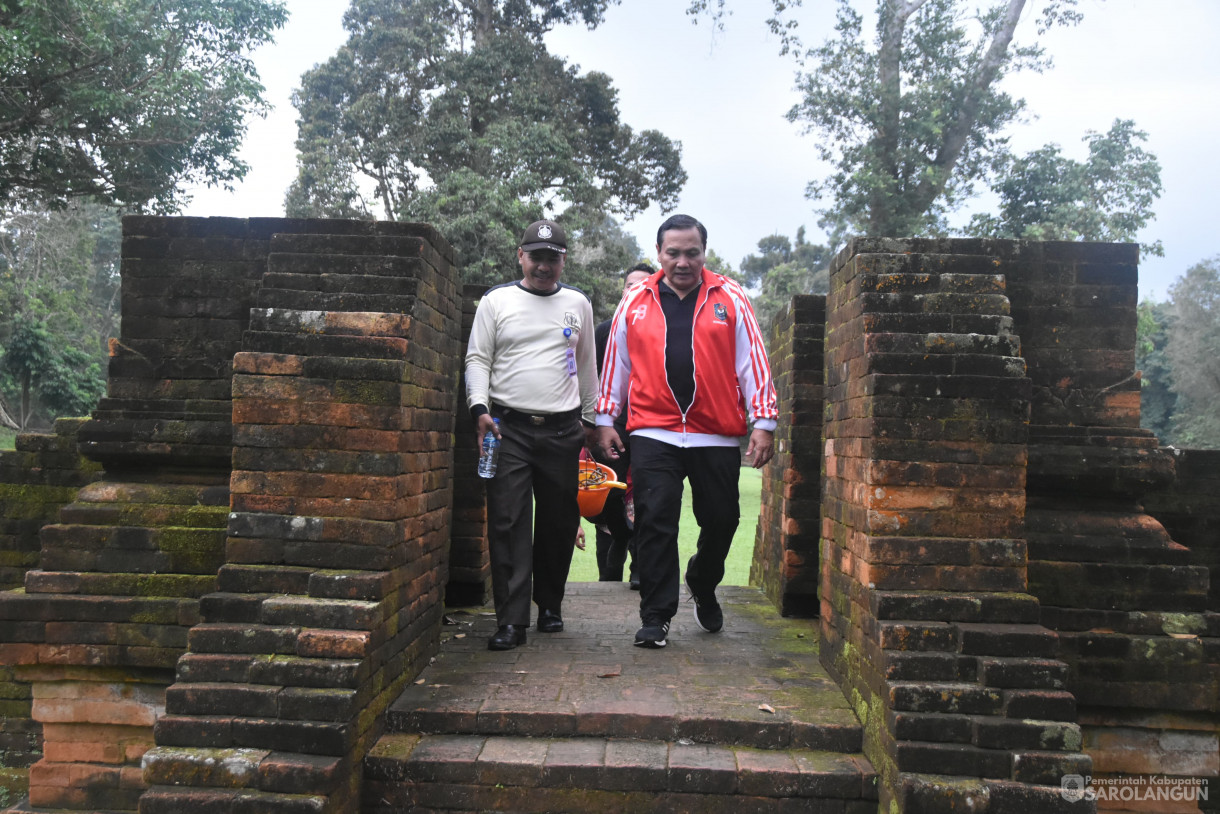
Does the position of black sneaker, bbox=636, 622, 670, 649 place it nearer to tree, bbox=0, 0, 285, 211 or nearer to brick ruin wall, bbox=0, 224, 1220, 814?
brick ruin wall, bbox=0, 224, 1220, 814

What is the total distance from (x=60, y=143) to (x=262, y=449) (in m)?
12.1

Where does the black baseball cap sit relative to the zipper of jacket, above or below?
above

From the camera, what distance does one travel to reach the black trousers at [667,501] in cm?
398

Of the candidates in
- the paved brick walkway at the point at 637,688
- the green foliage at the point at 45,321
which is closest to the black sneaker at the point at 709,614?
the paved brick walkway at the point at 637,688

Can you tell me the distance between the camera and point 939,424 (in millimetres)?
3189

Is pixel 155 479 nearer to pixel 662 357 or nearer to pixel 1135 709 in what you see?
pixel 662 357

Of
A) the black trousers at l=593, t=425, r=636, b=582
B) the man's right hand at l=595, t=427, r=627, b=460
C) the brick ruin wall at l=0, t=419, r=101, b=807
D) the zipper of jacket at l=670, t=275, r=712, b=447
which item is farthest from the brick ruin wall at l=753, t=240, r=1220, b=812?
the brick ruin wall at l=0, t=419, r=101, b=807

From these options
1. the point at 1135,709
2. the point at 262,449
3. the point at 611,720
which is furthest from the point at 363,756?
the point at 1135,709

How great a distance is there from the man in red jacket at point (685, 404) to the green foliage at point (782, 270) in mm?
27237

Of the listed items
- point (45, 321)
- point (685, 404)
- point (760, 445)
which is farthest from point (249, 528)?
point (45, 321)

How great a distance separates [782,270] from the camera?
3284cm

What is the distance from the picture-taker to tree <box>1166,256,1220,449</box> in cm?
2956

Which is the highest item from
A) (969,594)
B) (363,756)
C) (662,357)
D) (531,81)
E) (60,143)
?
(531,81)

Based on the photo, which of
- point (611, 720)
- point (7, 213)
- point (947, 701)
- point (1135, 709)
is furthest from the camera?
point (7, 213)
